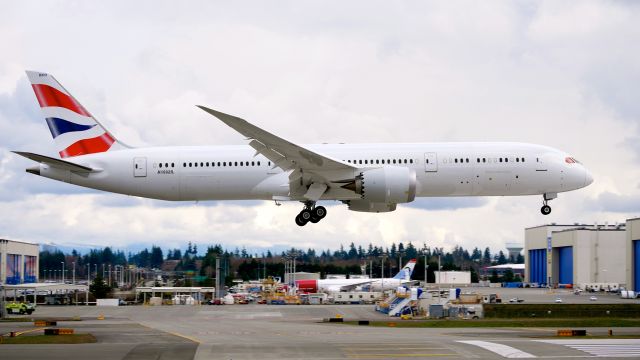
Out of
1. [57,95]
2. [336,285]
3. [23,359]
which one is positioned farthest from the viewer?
[336,285]

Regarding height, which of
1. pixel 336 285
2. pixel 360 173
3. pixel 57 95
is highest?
pixel 57 95

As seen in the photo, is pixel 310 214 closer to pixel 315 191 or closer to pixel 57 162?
pixel 315 191

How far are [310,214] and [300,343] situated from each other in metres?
11.0

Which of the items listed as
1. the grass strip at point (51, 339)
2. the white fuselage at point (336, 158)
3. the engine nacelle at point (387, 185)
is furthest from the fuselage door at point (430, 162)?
the grass strip at point (51, 339)

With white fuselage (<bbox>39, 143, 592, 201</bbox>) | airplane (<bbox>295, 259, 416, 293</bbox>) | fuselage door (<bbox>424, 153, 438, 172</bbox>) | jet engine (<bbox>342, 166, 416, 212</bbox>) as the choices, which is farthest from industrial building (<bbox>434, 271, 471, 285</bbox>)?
jet engine (<bbox>342, 166, 416, 212</bbox>)

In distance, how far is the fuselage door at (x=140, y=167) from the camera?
177 feet

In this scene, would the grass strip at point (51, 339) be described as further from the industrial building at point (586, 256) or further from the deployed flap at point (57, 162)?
the industrial building at point (586, 256)

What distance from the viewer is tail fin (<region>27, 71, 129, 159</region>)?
2217 inches

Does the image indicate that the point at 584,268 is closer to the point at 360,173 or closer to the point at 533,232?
the point at 533,232

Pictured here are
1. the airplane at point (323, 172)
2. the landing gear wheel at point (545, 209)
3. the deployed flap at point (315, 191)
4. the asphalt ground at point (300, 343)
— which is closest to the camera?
the asphalt ground at point (300, 343)

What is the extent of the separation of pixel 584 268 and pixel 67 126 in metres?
100

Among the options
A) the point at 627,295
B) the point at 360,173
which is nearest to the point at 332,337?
the point at 360,173

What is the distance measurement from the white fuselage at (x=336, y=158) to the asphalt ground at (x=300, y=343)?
822 centimetres

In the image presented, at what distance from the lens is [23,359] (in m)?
36.0
